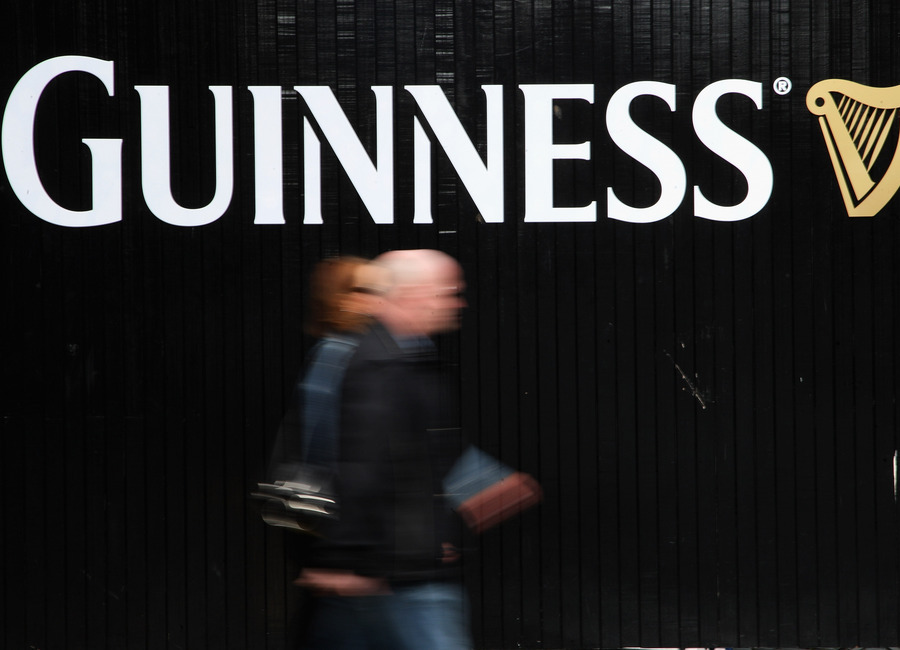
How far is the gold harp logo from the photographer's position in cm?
520

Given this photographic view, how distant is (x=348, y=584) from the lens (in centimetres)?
298

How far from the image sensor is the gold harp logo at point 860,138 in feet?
17.0

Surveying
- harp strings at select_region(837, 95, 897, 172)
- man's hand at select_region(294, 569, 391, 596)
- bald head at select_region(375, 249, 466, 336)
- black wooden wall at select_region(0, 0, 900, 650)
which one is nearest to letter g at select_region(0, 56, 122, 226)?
black wooden wall at select_region(0, 0, 900, 650)

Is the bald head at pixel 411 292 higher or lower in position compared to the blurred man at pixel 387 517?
higher

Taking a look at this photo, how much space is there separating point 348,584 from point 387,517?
0.25 meters

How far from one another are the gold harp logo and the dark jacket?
327cm

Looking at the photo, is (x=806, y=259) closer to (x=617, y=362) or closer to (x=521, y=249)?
(x=617, y=362)

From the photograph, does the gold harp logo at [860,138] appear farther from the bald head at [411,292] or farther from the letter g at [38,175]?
the letter g at [38,175]

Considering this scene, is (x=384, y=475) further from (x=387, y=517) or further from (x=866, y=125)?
(x=866, y=125)

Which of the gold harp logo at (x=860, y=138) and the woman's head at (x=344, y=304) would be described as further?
the gold harp logo at (x=860, y=138)

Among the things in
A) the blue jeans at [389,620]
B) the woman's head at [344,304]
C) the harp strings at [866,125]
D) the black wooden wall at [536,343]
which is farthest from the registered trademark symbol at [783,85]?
the blue jeans at [389,620]

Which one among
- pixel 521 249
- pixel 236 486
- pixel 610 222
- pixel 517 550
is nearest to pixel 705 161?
pixel 610 222

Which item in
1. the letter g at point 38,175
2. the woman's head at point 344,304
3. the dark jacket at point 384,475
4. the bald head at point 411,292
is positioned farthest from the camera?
the letter g at point 38,175

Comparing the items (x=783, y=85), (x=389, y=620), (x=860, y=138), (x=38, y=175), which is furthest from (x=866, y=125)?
(x=38, y=175)
